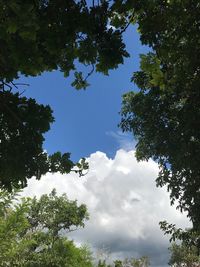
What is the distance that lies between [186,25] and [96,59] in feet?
6.59

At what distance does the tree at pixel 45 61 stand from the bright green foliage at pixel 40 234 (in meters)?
2.95

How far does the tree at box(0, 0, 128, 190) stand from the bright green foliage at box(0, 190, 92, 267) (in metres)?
2.95

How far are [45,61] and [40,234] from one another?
29092 millimetres

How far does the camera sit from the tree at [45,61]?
16.6ft

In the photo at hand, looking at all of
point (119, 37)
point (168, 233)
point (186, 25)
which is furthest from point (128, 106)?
point (119, 37)

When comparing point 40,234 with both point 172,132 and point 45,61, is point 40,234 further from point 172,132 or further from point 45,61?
point 45,61

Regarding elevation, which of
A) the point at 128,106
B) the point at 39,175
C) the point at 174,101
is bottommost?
the point at 39,175

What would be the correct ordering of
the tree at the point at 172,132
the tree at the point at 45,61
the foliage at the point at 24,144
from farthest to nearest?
the tree at the point at 172,132 → the foliage at the point at 24,144 → the tree at the point at 45,61

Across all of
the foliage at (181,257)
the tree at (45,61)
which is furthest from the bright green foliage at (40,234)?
the foliage at (181,257)

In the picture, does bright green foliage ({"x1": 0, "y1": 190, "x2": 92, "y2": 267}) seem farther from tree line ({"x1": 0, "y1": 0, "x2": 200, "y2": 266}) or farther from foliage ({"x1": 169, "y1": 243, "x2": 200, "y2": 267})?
foliage ({"x1": 169, "y1": 243, "x2": 200, "y2": 267})

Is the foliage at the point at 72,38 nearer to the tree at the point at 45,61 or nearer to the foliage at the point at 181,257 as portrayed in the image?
the tree at the point at 45,61

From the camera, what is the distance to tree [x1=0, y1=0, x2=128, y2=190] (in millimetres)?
5062

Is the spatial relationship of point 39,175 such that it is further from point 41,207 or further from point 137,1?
point 41,207

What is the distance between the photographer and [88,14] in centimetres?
593
